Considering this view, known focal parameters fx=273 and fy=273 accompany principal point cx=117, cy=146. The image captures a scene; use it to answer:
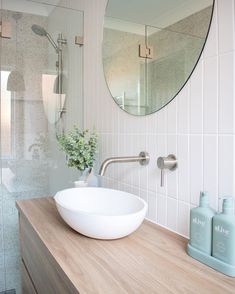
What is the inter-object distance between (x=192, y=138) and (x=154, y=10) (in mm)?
578

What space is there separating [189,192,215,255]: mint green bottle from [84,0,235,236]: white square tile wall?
0.07 metres

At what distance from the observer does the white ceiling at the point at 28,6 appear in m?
1.82

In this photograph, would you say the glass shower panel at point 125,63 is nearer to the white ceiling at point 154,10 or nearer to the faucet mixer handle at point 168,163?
the white ceiling at point 154,10

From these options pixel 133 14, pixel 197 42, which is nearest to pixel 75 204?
pixel 197 42

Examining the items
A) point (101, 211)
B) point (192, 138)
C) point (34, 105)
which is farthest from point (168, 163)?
point (34, 105)

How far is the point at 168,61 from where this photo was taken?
1.04 m

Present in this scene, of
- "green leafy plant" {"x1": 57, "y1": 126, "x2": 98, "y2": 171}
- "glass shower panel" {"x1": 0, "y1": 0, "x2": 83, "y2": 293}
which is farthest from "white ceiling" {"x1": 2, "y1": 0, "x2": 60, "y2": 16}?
"green leafy plant" {"x1": 57, "y1": 126, "x2": 98, "y2": 171}

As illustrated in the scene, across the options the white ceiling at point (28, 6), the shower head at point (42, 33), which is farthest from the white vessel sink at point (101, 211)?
the white ceiling at point (28, 6)

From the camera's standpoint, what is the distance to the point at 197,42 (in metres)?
0.89

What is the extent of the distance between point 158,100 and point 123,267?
25.1 inches

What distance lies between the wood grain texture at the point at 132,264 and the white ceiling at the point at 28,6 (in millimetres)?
1524

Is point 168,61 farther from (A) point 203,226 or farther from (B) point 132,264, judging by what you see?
(B) point 132,264

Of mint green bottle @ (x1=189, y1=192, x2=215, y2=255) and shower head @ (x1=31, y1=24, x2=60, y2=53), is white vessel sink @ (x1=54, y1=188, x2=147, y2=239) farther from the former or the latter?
shower head @ (x1=31, y1=24, x2=60, y2=53)

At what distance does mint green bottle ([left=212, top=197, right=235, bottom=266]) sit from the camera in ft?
2.24
